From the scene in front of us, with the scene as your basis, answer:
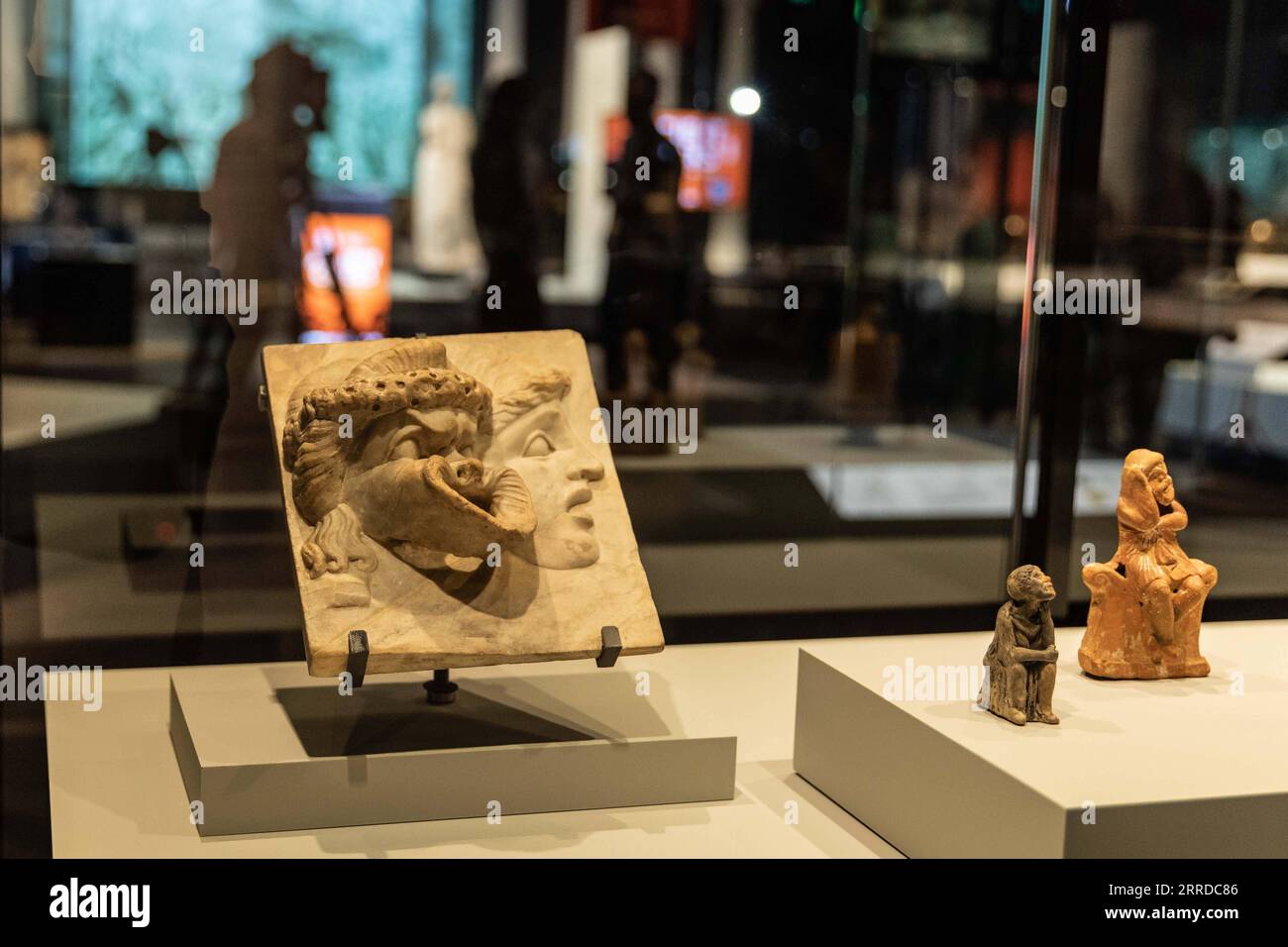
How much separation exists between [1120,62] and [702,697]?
2.52 metres

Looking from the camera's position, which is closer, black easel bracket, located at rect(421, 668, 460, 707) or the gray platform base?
the gray platform base

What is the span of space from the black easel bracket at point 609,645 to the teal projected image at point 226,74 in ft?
7.65

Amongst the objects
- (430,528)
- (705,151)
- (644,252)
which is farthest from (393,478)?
(705,151)

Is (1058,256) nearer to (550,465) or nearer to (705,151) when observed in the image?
(705,151)

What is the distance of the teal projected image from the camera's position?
446cm

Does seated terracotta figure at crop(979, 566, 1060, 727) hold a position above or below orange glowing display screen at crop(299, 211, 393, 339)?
below

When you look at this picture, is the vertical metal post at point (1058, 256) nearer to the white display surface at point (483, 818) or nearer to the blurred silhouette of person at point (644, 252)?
the blurred silhouette of person at point (644, 252)

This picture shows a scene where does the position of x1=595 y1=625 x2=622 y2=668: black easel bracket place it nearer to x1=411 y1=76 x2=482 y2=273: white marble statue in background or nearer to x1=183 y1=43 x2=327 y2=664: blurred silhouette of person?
x1=183 y1=43 x2=327 y2=664: blurred silhouette of person

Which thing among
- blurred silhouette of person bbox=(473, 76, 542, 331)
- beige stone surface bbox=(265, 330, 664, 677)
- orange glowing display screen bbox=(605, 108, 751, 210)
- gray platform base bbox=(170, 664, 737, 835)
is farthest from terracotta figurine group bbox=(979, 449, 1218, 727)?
orange glowing display screen bbox=(605, 108, 751, 210)

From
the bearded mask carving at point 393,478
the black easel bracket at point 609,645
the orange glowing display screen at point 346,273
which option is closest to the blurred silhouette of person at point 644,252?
the orange glowing display screen at point 346,273

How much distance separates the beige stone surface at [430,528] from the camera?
277 cm

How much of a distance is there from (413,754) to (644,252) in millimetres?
2742

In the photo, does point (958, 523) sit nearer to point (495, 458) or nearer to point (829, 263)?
point (829, 263)

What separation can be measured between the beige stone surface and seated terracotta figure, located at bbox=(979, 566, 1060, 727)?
26.3 inches
